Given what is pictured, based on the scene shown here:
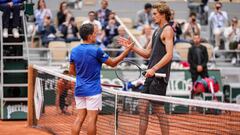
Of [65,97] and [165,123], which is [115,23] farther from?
[165,123]

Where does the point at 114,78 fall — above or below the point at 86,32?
→ below

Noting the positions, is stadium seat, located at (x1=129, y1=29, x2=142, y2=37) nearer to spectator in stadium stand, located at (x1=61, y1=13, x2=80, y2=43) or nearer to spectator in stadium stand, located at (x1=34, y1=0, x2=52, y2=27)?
spectator in stadium stand, located at (x1=61, y1=13, x2=80, y2=43)

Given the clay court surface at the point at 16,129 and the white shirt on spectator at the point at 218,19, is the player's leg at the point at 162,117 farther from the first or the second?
the white shirt on spectator at the point at 218,19

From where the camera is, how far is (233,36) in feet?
65.6

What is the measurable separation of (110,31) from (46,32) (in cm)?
170

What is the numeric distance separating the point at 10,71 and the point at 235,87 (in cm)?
629

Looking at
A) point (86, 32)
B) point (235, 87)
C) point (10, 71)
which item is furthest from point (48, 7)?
point (86, 32)

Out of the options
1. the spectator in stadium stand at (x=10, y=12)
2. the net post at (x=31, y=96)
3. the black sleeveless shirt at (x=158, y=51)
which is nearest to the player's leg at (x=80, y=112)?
the black sleeveless shirt at (x=158, y=51)

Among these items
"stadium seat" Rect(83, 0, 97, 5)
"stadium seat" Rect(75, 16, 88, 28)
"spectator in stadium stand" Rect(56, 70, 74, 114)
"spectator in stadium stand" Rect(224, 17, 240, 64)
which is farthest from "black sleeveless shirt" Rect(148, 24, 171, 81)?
"spectator in stadium stand" Rect(224, 17, 240, 64)

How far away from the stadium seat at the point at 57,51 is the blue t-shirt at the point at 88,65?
911 centimetres

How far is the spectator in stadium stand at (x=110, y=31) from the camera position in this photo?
1877 centimetres

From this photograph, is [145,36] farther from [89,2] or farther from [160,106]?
[160,106]

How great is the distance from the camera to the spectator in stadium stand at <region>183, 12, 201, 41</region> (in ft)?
63.3

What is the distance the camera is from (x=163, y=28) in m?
8.82
